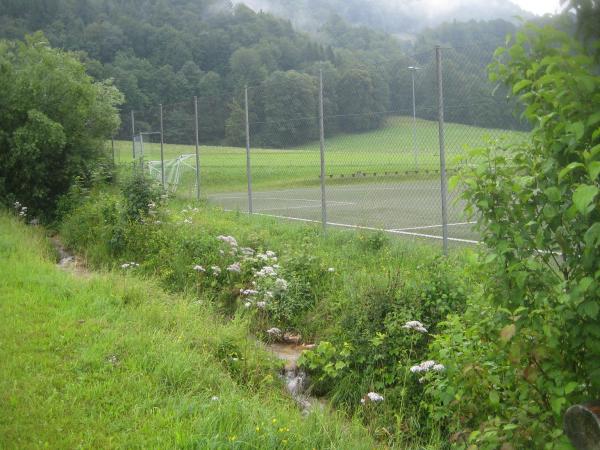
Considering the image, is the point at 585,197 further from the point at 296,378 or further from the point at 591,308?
the point at 296,378

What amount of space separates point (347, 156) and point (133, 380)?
6871mm

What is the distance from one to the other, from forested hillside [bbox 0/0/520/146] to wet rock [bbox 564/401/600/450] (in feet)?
7.72

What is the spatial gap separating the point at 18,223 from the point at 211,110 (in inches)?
212

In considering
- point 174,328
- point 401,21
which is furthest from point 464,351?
point 401,21

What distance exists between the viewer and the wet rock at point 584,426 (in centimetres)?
280

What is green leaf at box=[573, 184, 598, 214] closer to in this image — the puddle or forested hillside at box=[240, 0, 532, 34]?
the puddle

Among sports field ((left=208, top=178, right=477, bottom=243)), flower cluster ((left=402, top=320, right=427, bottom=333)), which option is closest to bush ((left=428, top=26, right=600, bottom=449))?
flower cluster ((left=402, top=320, right=427, bottom=333))

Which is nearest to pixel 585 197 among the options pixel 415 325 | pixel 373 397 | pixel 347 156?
pixel 373 397

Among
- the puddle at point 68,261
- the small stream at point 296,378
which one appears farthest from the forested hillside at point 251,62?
the puddle at point 68,261

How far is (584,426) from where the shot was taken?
2.86 meters

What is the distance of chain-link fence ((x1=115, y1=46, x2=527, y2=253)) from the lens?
8891mm

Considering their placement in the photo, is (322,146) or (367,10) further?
(367,10)

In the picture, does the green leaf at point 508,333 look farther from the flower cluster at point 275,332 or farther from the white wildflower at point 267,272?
the white wildflower at point 267,272

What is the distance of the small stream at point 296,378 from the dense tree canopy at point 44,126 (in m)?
12.1
